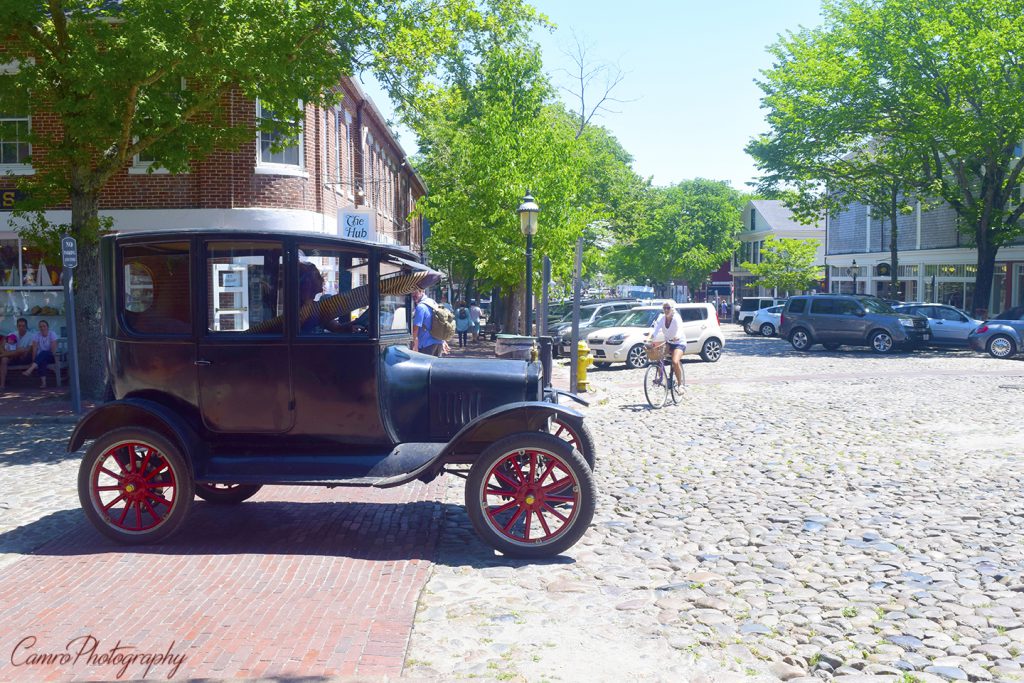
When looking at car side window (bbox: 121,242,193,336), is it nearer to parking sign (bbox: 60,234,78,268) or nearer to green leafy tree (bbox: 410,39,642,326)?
parking sign (bbox: 60,234,78,268)

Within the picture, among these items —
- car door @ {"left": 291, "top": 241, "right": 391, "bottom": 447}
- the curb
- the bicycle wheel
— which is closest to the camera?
car door @ {"left": 291, "top": 241, "right": 391, "bottom": 447}

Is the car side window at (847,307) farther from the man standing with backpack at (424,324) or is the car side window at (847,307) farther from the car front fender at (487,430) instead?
the car front fender at (487,430)

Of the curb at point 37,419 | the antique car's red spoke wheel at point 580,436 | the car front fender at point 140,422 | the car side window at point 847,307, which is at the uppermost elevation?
the car side window at point 847,307

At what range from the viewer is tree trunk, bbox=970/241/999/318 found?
33094 millimetres

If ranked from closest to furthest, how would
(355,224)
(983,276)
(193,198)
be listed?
(355,224) → (193,198) → (983,276)

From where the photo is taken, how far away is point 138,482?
6789 millimetres

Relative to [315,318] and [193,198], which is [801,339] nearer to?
[193,198]

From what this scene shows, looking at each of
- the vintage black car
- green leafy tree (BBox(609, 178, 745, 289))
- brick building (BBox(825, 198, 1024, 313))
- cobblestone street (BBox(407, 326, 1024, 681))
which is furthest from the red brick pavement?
green leafy tree (BBox(609, 178, 745, 289))

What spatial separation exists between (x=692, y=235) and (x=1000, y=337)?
5612 centimetres

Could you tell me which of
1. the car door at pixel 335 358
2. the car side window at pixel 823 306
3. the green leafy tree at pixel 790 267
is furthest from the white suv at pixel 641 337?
the green leafy tree at pixel 790 267

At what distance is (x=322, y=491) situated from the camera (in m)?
8.79

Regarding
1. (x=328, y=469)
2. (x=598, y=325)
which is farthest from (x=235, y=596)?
(x=598, y=325)

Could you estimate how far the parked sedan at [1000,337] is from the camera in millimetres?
27266

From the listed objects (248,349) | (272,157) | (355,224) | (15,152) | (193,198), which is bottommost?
(248,349)
